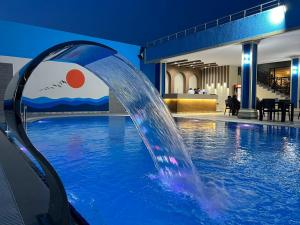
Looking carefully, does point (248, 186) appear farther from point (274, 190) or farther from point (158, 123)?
point (158, 123)

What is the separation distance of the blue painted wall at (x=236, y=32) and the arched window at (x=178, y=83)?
453 cm

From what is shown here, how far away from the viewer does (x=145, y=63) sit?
662 inches

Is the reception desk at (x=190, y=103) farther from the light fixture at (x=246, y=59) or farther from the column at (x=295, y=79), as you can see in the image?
the light fixture at (x=246, y=59)

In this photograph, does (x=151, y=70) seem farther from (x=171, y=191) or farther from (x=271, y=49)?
(x=171, y=191)

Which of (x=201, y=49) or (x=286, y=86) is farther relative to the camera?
(x=286, y=86)

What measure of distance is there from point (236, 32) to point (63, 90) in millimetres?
8780

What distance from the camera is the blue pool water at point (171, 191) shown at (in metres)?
1.97

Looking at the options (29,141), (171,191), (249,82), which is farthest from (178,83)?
(29,141)

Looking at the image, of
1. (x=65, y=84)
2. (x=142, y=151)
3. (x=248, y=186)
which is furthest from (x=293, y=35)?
(x=65, y=84)

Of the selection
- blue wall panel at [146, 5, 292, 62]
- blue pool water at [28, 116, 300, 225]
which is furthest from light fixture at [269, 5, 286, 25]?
blue pool water at [28, 116, 300, 225]

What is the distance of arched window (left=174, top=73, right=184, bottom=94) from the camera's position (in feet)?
64.3

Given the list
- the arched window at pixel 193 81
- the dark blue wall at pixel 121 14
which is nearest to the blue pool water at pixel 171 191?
the dark blue wall at pixel 121 14

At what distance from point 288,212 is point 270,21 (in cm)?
921

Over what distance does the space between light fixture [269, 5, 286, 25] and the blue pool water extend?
622 cm
